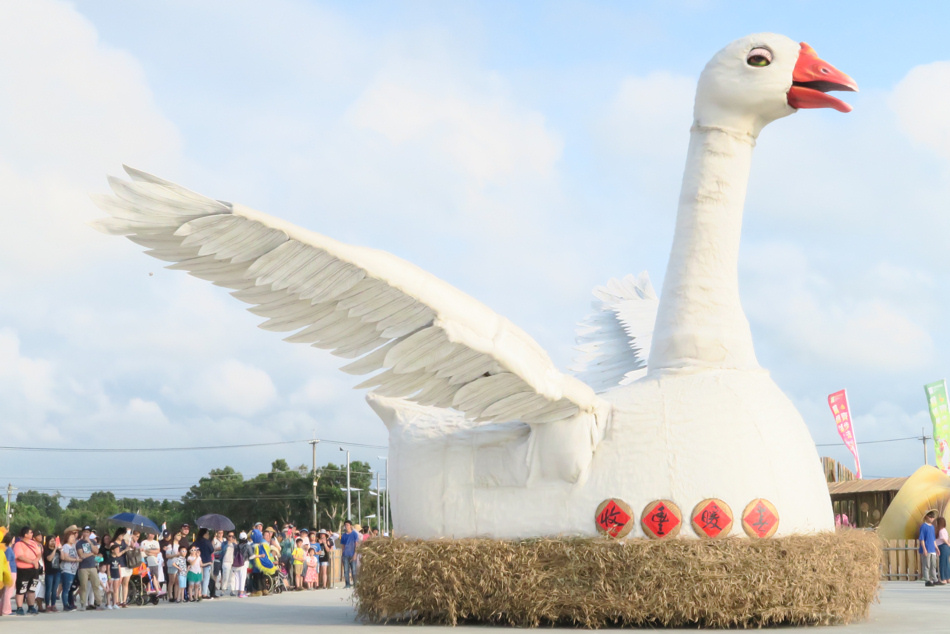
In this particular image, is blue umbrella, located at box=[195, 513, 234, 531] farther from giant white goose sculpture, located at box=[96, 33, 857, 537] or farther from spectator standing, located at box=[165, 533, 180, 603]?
giant white goose sculpture, located at box=[96, 33, 857, 537]

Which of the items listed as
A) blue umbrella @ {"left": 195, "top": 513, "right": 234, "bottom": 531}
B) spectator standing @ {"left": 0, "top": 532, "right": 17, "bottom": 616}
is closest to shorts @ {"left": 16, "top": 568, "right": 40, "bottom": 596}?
spectator standing @ {"left": 0, "top": 532, "right": 17, "bottom": 616}

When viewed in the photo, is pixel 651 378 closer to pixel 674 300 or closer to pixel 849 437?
pixel 674 300

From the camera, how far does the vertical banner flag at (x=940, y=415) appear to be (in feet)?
88.2

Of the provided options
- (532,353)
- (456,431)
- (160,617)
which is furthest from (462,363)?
(160,617)

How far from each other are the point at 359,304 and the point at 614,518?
298 centimetres

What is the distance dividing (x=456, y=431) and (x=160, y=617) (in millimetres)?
4621

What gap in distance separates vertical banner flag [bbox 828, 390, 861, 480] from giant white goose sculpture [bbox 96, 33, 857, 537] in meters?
21.3

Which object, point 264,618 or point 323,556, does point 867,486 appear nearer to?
point 323,556

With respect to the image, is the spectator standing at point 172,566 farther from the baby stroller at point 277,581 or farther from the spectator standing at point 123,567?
the baby stroller at point 277,581

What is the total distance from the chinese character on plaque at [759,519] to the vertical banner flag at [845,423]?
73.3ft

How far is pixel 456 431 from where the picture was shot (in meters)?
9.62

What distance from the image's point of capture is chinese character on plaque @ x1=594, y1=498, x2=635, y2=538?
28.8 feet

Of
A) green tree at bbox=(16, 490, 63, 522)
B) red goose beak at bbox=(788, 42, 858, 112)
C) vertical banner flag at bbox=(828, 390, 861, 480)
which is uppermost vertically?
red goose beak at bbox=(788, 42, 858, 112)

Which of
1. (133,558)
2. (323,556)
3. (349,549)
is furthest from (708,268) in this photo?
(323,556)
